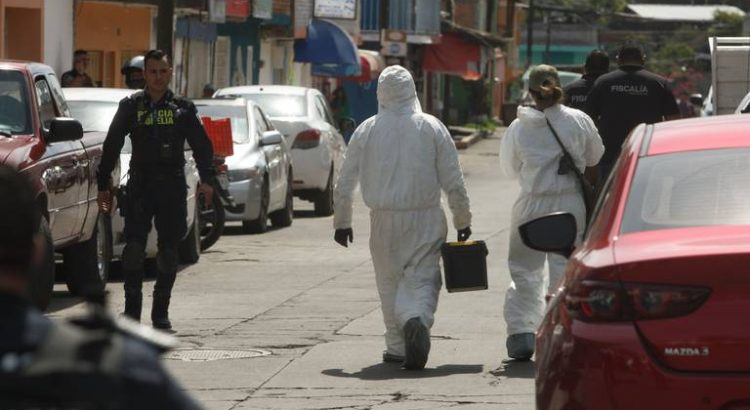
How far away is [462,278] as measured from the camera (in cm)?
1026

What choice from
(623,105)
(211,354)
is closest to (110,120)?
(623,105)

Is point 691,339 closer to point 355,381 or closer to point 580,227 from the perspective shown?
point 355,381

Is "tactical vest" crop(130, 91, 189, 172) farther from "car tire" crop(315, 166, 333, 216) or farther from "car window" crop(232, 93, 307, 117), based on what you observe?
"car tire" crop(315, 166, 333, 216)

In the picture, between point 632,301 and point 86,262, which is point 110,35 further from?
point 632,301

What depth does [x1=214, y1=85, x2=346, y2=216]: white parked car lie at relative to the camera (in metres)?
23.3

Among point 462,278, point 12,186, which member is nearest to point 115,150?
point 462,278

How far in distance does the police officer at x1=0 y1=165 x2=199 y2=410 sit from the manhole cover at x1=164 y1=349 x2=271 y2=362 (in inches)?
289

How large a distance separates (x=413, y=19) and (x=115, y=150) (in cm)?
4689

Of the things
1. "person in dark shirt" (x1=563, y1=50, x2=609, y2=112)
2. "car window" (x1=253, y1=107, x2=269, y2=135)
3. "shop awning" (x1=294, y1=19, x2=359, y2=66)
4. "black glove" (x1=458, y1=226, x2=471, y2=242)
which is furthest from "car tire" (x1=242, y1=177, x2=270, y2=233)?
"shop awning" (x1=294, y1=19, x2=359, y2=66)

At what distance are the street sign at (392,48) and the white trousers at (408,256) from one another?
145ft

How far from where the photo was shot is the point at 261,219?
66.9 ft

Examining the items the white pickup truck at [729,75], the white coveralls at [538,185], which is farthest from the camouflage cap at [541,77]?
the white pickup truck at [729,75]

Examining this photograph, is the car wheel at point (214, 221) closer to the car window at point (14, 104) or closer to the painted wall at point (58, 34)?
the car window at point (14, 104)

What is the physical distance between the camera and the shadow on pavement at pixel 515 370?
9.67 metres
